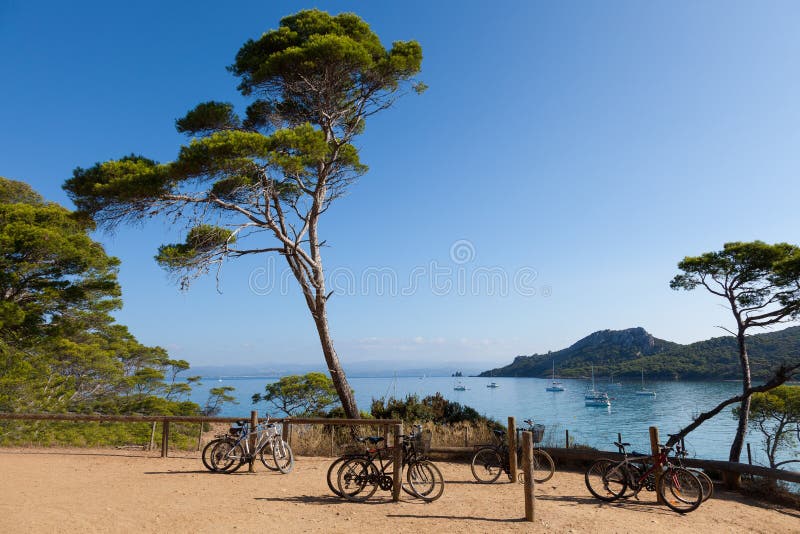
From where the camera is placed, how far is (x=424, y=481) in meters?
6.68

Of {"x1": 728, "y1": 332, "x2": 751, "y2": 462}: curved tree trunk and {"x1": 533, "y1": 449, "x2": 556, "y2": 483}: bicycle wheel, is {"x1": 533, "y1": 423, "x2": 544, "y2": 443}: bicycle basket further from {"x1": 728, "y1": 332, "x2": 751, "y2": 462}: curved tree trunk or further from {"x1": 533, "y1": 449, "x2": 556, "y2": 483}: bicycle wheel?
{"x1": 728, "y1": 332, "x2": 751, "y2": 462}: curved tree trunk

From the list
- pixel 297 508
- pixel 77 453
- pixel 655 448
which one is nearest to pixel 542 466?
pixel 655 448

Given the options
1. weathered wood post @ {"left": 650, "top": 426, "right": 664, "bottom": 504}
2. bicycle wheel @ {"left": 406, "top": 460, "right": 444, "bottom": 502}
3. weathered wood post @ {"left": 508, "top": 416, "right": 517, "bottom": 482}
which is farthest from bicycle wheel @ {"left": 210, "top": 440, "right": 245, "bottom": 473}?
A: weathered wood post @ {"left": 650, "top": 426, "right": 664, "bottom": 504}

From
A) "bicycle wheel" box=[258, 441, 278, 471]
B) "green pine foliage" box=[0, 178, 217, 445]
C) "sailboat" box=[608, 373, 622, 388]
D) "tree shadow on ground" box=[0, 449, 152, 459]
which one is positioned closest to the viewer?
"bicycle wheel" box=[258, 441, 278, 471]

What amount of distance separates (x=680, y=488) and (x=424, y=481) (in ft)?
12.3

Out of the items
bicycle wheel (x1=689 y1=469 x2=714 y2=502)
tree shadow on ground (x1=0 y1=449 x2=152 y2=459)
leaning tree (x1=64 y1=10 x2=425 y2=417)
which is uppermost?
leaning tree (x1=64 y1=10 x2=425 y2=417)

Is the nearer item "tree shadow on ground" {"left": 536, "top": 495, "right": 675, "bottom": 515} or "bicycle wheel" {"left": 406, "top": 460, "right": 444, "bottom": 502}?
"tree shadow on ground" {"left": 536, "top": 495, "right": 675, "bottom": 515}

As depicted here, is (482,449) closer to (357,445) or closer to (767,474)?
(357,445)

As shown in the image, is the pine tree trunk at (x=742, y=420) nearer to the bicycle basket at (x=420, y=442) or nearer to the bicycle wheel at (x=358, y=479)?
the bicycle basket at (x=420, y=442)

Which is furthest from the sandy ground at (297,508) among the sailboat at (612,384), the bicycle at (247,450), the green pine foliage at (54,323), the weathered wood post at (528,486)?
the sailboat at (612,384)

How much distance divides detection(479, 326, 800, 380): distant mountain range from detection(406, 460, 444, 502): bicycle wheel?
25.8m

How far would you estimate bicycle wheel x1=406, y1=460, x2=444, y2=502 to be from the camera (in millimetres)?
6625

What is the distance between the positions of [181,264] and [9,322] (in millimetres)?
6667

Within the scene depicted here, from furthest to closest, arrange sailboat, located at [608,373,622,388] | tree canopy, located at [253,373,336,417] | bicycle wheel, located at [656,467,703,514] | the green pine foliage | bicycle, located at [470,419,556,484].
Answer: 1. sailboat, located at [608,373,622,388]
2. tree canopy, located at [253,373,336,417]
3. the green pine foliage
4. bicycle, located at [470,419,556,484]
5. bicycle wheel, located at [656,467,703,514]
